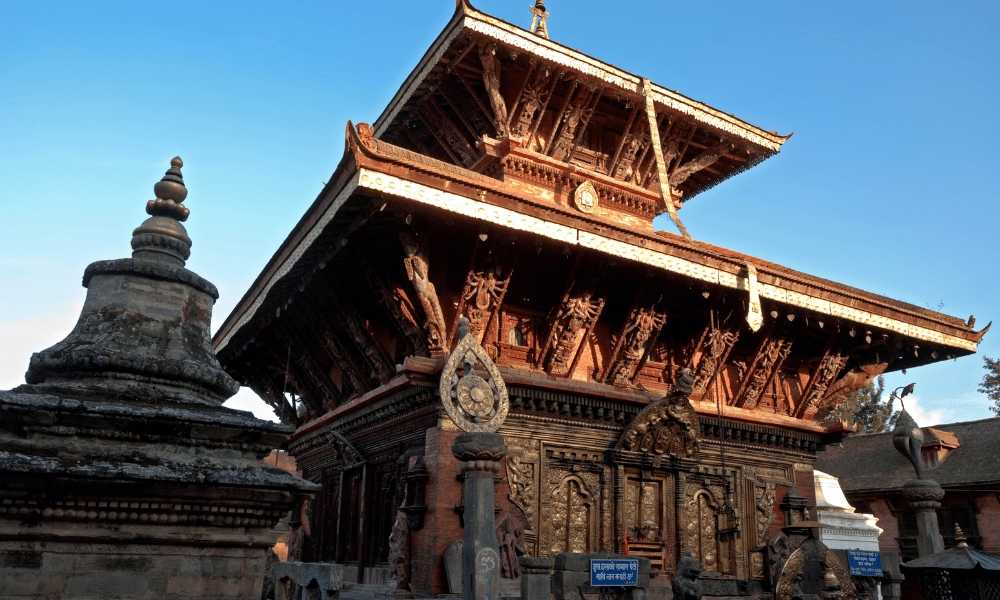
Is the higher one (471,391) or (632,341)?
(632,341)

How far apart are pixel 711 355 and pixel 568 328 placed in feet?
10.2

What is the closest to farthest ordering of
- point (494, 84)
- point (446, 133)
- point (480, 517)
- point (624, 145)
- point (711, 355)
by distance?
point (480, 517), point (494, 84), point (711, 355), point (624, 145), point (446, 133)

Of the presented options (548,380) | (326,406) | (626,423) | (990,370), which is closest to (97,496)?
(548,380)

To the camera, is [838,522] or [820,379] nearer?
[820,379]

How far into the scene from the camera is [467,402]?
7484 mm

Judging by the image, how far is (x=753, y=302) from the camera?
11664mm

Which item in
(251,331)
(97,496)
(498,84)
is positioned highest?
(498,84)

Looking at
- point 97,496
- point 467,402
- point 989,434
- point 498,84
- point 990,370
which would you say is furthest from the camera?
point 990,370

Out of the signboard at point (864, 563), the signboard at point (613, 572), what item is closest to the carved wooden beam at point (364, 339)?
the signboard at point (613, 572)

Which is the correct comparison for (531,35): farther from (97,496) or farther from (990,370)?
(990,370)

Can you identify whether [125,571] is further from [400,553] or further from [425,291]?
[425,291]

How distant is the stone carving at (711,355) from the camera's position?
1290 cm

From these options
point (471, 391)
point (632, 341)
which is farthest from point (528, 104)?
point (471, 391)

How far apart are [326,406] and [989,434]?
2346 cm
